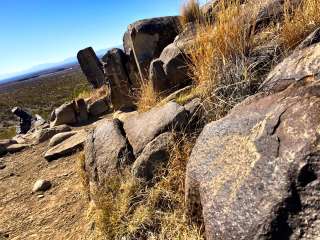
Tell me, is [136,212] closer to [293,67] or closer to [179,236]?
[179,236]

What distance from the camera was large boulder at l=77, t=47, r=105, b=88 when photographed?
1505 centimetres

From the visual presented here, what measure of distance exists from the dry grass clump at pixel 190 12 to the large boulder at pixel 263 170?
4813mm

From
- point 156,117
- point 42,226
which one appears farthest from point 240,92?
point 42,226

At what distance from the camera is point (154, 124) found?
15.0ft

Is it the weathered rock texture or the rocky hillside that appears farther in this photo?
the rocky hillside

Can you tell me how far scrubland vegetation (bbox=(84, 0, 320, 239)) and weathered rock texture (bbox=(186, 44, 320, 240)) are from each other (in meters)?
0.53

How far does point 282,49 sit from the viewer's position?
4328 mm

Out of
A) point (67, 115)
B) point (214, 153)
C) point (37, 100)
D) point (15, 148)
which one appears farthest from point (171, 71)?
point (37, 100)

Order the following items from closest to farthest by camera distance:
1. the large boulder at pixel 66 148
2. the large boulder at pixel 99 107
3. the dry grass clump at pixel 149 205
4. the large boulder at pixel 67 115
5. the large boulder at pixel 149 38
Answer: the dry grass clump at pixel 149 205 → the large boulder at pixel 66 148 → the large boulder at pixel 149 38 → the large boulder at pixel 67 115 → the large boulder at pixel 99 107

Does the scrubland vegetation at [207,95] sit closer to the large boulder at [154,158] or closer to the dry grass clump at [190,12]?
the large boulder at [154,158]

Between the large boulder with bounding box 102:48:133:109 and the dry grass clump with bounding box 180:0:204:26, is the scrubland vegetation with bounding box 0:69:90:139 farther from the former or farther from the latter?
the dry grass clump with bounding box 180:0:204:26

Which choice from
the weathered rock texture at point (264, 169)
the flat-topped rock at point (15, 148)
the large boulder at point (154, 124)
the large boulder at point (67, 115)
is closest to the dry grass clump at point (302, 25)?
the weathered rock texture at point (264, 169)

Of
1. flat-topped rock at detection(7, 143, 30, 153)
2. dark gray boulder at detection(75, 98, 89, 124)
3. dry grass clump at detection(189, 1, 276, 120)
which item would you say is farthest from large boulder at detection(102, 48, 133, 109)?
dry grass clump at detection(189, 1, 276, 120)

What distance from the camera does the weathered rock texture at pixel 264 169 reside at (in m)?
2.30
